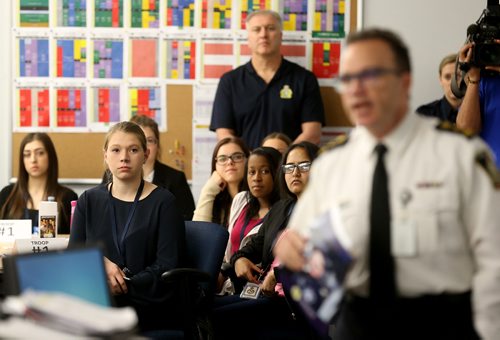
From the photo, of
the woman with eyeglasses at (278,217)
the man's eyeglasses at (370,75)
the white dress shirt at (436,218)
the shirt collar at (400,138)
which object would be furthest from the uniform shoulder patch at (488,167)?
the woman with eyeglasses at (278,217)

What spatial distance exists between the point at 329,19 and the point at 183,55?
1.17 m

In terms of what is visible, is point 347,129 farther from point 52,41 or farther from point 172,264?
point 172,264

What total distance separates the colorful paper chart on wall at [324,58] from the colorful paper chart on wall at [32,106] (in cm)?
212

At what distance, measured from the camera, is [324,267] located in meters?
2.24

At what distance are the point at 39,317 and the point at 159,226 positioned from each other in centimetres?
236

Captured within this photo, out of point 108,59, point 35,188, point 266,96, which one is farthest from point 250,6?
point 35,188

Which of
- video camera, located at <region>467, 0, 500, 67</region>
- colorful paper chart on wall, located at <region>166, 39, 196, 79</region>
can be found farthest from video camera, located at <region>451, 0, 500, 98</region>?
colorful paper chart on wall, located at <region>166, 39, 196, 79</region>

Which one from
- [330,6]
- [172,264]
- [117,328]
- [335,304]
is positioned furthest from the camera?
[330,6]

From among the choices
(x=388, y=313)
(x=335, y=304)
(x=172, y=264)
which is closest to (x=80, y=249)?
(x=335, y=304)

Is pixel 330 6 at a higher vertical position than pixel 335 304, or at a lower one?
higher

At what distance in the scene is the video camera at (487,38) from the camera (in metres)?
4.09

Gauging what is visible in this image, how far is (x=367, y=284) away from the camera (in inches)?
92.7

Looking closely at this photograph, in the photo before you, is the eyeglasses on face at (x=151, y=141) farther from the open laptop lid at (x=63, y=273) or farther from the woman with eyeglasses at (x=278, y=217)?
the open laptop lid at (x=63, y=273)

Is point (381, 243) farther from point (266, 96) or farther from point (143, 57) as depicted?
point (143, 57)
